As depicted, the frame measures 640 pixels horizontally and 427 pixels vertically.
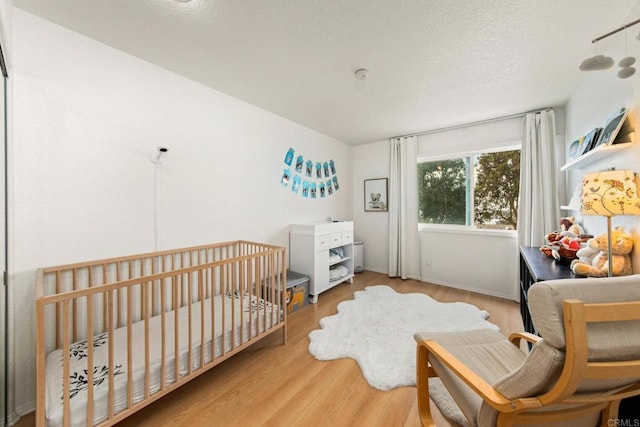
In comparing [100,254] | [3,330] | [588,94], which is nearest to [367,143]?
[588,94]

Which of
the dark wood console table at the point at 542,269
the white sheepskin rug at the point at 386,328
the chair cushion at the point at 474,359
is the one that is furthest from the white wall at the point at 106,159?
the dark wood console table at the point at 542,269

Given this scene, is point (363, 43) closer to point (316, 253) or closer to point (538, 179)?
point (316, 253)

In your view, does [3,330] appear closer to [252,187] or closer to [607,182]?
[252,187]

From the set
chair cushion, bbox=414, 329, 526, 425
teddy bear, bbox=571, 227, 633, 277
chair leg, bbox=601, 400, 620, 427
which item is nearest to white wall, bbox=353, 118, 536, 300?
teddy bear, bbox=571, 227, 633, 277

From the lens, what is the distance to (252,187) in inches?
112

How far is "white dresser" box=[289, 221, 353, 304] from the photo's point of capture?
3.09 metres

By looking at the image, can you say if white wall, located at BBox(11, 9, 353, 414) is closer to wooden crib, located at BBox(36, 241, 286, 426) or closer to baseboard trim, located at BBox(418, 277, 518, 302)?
wooden crib, located at BBox(36, 241, 286, 426)

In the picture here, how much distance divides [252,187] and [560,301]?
2.65 meters

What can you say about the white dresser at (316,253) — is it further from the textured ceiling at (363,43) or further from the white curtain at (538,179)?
the white curtain at (538,179)

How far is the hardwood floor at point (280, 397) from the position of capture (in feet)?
4.58

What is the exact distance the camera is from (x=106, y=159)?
180cm

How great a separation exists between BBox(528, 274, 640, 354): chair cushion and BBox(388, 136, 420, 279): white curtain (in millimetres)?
3125

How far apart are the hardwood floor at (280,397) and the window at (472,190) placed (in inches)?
107

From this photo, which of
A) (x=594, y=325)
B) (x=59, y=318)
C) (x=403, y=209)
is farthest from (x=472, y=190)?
(x=59, y=318)
